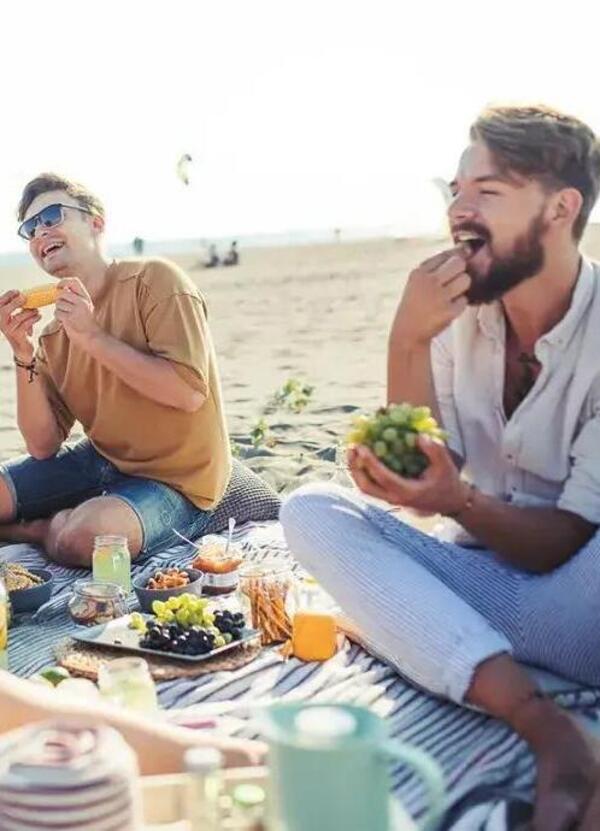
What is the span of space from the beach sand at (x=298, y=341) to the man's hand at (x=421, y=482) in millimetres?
875

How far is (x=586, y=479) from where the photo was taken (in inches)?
118

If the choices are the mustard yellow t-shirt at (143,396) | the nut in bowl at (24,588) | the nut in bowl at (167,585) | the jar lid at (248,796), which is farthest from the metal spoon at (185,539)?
the jar lid at (248,796)

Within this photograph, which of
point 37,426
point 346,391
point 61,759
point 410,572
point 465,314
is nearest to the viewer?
point 61,759

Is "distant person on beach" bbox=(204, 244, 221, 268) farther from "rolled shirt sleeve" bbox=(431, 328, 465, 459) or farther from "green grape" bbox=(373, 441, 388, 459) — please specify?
"green grape" bbox=(373, 441, 388, 459)

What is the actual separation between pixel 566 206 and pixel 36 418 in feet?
8.34

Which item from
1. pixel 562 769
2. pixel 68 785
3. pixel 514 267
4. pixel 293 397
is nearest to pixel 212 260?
pixel 293 397

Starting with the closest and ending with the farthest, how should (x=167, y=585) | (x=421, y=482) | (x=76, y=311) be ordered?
(x=421, y=482) < (x=167, y=585) < (x=76, y=311)

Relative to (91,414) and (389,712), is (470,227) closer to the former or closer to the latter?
(389,712)

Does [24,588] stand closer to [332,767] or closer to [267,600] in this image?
[267,600]

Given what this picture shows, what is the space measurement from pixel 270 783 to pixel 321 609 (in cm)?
188

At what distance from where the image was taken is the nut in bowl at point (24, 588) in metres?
3.86

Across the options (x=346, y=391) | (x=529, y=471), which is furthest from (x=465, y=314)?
(x=346, y=391)

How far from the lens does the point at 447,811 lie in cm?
244

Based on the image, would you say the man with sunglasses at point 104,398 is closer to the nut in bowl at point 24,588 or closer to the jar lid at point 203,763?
the nut in bowl at point 24,588
